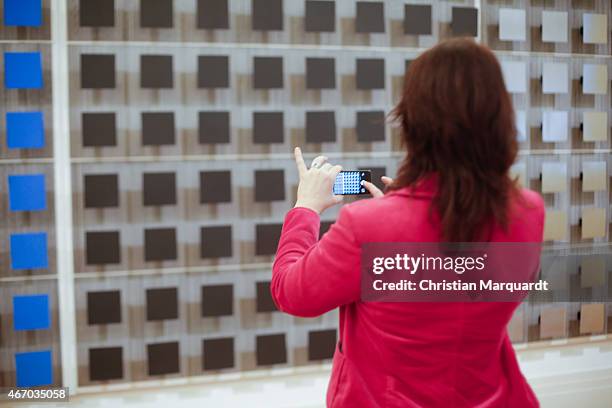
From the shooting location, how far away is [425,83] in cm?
97

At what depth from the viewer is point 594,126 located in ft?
9.93

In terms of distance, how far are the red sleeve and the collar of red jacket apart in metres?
0.12

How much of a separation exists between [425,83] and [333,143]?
5.66 feet

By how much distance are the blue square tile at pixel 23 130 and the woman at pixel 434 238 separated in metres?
1.71

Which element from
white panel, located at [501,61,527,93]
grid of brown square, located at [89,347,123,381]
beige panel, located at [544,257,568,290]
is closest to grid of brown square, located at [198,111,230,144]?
grid of brown square, located at [89,347,123,381]

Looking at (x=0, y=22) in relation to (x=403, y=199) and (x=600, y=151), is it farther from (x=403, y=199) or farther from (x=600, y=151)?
(x=600, y=151)

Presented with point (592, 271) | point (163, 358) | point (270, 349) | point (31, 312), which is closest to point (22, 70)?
point (31, 312)

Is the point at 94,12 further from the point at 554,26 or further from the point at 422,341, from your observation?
the point at 554,26

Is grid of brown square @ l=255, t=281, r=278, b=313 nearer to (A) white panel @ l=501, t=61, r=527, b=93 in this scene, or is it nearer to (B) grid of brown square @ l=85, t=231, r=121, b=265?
(B) grid of brown square @ l=85, t=231, r=121, b=265

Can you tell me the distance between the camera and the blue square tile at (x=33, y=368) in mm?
2467

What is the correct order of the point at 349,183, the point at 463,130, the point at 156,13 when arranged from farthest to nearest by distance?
the point at 156,13
the point at 349,183
the point at 463,130

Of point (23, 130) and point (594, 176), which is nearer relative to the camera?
point (23, 130)

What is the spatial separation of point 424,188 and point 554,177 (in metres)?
2.26

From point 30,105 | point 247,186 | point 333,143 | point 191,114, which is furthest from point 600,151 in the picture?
point 30,105
